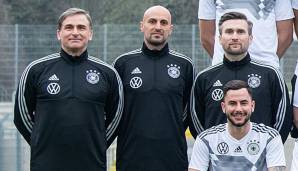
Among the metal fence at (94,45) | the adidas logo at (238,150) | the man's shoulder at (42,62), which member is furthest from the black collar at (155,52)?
the metal fence at (94,45)

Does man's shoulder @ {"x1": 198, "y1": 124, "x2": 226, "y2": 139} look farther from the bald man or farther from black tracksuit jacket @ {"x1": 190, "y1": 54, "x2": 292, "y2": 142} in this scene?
the bald man

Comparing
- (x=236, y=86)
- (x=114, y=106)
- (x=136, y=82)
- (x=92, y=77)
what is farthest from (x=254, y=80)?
(x=92, y=77)

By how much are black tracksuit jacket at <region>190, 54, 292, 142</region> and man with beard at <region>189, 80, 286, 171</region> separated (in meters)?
0.21

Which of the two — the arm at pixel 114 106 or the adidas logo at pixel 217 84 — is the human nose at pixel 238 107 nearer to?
the adidas logo at pixel 217 84

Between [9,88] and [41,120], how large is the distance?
42.4 feet

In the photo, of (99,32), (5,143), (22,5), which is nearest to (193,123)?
(5,143)

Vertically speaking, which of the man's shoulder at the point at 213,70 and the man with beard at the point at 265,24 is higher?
the man with beard at the point at 265,24

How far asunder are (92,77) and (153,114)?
0.53m

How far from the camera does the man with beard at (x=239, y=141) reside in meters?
6.50

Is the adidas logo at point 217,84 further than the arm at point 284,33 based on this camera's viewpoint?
No

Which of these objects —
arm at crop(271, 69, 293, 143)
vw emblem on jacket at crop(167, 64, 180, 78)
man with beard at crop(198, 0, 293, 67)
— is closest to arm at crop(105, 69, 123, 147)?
vw emblem on jacket at crop(167, 64, 180, 78)

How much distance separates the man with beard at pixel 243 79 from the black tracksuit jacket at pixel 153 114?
23 centimetres

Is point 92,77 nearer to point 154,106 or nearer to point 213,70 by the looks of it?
point 154,106

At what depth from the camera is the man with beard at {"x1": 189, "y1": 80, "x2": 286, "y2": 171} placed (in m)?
6.50
